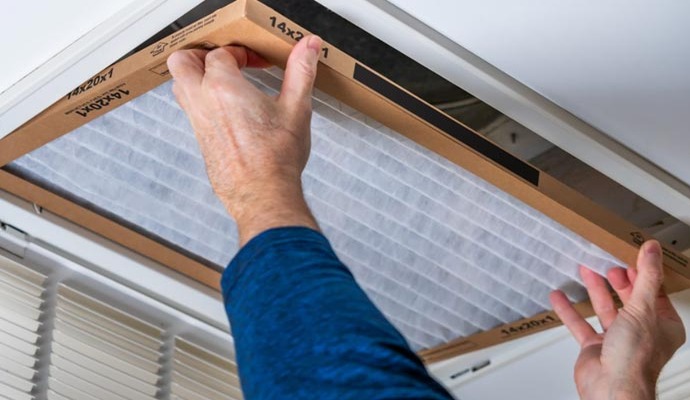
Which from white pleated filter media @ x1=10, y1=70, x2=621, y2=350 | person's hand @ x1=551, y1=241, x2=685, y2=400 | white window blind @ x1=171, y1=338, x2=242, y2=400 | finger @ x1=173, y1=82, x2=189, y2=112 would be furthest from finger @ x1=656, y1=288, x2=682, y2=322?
finger @ x1=173, y1=82, x2=189, y2=112

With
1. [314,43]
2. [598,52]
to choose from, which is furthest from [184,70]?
[598,52]

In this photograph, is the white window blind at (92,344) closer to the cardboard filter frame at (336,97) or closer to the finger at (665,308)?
the cardboard filter frame at (336,97)

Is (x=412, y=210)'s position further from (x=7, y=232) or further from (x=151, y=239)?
(x=7, y=232)

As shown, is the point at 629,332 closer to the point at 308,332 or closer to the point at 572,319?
the point at 572,319

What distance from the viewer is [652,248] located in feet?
4.62

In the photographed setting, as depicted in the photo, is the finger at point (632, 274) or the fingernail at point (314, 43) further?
the finger at point (632, 274)

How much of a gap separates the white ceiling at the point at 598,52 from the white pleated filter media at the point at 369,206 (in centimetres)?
14

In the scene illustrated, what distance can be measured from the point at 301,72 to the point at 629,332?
617 mm

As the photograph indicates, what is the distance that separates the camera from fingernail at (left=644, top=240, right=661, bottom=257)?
141 cm

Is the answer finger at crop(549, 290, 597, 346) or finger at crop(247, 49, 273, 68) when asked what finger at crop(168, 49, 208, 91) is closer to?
finger at crop(247, 49, 273, 68)

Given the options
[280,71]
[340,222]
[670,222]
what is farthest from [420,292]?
[280,71]

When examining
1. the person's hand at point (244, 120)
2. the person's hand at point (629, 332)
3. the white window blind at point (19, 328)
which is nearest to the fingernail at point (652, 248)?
the person's hand at point (629, 332)

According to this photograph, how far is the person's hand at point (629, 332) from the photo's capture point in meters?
1.44

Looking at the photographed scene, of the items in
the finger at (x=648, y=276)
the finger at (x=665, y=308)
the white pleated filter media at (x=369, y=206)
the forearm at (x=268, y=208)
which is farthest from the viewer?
the finger at (x=665, y=308)
